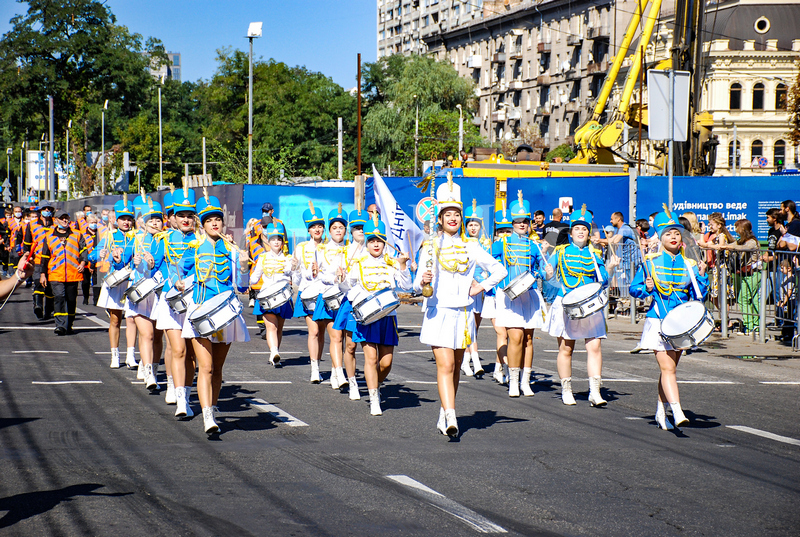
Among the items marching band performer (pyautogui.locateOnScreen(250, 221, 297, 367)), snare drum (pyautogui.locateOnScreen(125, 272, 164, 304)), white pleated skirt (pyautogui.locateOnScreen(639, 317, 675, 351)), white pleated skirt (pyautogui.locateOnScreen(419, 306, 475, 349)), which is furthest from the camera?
marching band performer (pyautogui.locateOnScreen(250, 221, 297, 367))

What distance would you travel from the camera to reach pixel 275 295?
1214 centimetres

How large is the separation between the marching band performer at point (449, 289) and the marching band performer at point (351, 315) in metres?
1.55

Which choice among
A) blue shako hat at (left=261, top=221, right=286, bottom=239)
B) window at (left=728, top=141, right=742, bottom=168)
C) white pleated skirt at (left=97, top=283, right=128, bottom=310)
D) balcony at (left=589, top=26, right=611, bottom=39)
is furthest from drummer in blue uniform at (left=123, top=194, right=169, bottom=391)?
balcony at (left=589, top=26, right=611, bottom=39)

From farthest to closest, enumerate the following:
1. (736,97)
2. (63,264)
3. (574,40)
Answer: (574,40)
(736,97)
(63,264)

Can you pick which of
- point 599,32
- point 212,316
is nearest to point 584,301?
point 212,316

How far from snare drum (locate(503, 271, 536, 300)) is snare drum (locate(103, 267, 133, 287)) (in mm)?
4641

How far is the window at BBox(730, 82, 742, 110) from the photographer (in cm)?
7144

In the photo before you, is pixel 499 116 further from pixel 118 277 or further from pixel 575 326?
pixel 575 326

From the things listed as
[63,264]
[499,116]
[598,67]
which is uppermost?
[598,67]

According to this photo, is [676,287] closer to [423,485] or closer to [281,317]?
[423,485]

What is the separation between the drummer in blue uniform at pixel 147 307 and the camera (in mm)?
10742

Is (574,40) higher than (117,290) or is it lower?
higher

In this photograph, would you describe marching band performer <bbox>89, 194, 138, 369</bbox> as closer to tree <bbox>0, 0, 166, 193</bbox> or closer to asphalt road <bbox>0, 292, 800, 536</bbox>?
asphalt road <bbox>0, 292, 800, 536</bbox>

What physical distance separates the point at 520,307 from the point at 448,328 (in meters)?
2.45
